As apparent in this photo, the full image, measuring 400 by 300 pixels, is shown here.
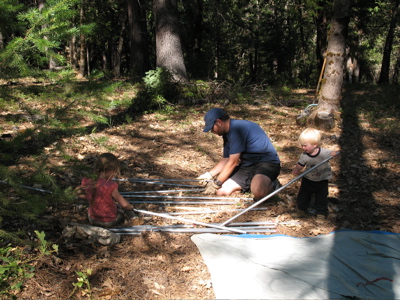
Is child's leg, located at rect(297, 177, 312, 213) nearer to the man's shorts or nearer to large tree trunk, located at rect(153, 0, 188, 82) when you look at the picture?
the man's shorts

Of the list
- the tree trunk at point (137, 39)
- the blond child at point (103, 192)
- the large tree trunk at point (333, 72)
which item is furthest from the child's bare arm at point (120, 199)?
the tree trunk at point (137, 39)

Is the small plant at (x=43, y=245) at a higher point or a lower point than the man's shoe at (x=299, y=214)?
higher

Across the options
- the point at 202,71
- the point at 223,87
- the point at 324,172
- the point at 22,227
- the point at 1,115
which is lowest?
the point at 22,227

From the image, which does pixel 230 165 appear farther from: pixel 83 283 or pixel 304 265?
pixel 83 283

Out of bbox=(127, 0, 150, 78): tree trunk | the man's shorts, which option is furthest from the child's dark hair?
bbox=(127, 0, 150, 78): tree trunk

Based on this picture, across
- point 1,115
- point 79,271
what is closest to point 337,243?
point 79,271

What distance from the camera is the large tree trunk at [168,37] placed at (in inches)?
371

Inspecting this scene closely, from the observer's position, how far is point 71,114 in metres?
3.20

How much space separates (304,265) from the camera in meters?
3.10

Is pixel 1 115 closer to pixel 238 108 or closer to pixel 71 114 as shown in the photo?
pixel 71 114

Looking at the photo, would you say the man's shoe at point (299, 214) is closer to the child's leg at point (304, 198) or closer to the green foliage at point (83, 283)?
the child's leg at point (304, 198)

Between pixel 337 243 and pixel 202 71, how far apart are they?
1372cm

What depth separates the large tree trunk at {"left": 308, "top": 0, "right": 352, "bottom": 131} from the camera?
7395 millimetres

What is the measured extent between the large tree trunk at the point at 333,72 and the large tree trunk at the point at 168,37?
3.80 metres
